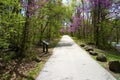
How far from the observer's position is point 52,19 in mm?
28625

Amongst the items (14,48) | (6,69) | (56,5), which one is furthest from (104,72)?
(56,5)

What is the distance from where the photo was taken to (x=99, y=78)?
8.80 m

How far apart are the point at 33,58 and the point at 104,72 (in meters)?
5.41

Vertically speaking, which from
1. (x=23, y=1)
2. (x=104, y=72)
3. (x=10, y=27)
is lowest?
(x=104, y=72)

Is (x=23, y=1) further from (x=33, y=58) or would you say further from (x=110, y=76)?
(x=110, y=76)

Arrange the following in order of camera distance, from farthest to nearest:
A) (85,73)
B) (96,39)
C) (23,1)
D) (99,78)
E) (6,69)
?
(96,39), (23,1), (6,69), (85,73), (99,78)

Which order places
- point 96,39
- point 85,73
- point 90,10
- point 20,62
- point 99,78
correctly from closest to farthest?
point 99,78, point 85,73, point 20,62, point 96,39, point 90,10

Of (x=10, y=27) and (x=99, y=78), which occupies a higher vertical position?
(x=10, y=27)

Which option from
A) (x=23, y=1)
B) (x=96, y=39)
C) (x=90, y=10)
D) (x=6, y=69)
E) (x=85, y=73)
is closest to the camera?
(x=85, y=73)

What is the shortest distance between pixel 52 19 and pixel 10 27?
18.5 metres

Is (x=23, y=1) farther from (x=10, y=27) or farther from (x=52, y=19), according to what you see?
(x=52, y=19)

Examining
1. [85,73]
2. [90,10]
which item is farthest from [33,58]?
[90,10]

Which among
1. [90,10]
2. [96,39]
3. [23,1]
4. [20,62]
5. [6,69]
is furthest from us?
[90,10]

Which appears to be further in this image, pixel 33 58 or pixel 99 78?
pixel 33 58
